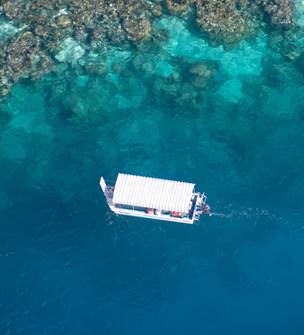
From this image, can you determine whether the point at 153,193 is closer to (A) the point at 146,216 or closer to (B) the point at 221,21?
(A) the point at 146,216

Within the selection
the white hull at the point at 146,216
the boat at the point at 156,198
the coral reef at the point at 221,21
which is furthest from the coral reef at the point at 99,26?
the white hull at the point at 146,216

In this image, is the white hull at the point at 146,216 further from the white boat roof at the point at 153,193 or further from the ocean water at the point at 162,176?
the white boat roof at the point at 153,193

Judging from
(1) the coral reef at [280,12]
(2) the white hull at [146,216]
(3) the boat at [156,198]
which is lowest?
(2) the white hull at [146,216]

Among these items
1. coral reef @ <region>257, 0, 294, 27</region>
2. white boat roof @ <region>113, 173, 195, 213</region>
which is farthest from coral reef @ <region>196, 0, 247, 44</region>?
white boat roof @ <region>113, 173, 195, 213</region>

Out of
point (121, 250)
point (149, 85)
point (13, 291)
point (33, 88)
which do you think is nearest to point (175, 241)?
point (121, 250)

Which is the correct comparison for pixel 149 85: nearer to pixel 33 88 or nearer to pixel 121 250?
pixel 33 88

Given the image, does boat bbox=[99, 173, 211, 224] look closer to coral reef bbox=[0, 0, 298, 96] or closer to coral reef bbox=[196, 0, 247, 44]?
coral reef bbox=[0, 0, 298, 96]
